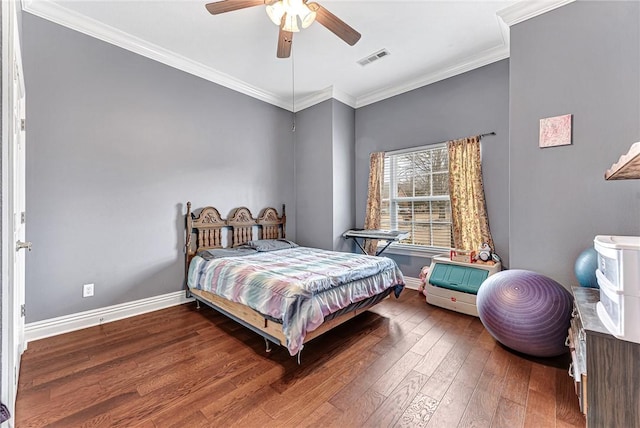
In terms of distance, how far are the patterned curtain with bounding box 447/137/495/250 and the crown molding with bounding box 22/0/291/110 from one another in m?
2.99

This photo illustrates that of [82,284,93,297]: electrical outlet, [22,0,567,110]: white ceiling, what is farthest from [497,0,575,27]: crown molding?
[82,284,93,297]: electrical outlet

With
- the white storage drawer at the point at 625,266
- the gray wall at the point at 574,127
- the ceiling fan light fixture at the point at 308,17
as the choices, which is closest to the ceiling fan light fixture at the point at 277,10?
the ceiling fan light fixture at the point at 308,17

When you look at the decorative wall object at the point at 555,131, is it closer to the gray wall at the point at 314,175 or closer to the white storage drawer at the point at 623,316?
the white storage drawer at the point at 623,316

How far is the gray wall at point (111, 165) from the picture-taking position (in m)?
2.35

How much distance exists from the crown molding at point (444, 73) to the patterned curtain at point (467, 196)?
2.93 feet

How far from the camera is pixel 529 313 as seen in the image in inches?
72.0

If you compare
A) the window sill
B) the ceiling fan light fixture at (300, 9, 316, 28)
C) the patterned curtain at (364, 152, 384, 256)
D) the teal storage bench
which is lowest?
the teal storage bench

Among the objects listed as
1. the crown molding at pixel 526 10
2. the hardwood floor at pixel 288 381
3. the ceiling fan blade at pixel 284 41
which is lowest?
the hardwood floor at pixel 288 381

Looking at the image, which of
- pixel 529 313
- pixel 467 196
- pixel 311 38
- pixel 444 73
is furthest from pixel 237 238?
pixel 444 73

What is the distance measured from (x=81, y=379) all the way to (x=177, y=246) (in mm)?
1609

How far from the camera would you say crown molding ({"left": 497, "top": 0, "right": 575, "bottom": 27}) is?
2.22 metres

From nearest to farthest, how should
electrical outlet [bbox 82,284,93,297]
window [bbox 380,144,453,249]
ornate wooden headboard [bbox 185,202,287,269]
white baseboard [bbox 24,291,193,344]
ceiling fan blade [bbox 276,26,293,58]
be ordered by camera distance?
ceiling fan blade [bbox 276,26,293,58], white baseboard [bbox 24,291,193,344], electrical outlet [bbox 82,284,93,297], ornate wooden headboard [bbox 185,202,287,269], window [bbox 380,144,453,249]

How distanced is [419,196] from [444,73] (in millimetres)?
1635

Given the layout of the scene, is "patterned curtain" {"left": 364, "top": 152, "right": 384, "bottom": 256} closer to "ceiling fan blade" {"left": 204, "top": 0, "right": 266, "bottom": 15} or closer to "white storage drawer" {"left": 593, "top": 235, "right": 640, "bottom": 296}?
"ceiling fan blade" {"left": 204, "top": 0, "right": 266, "bottom": 15}
